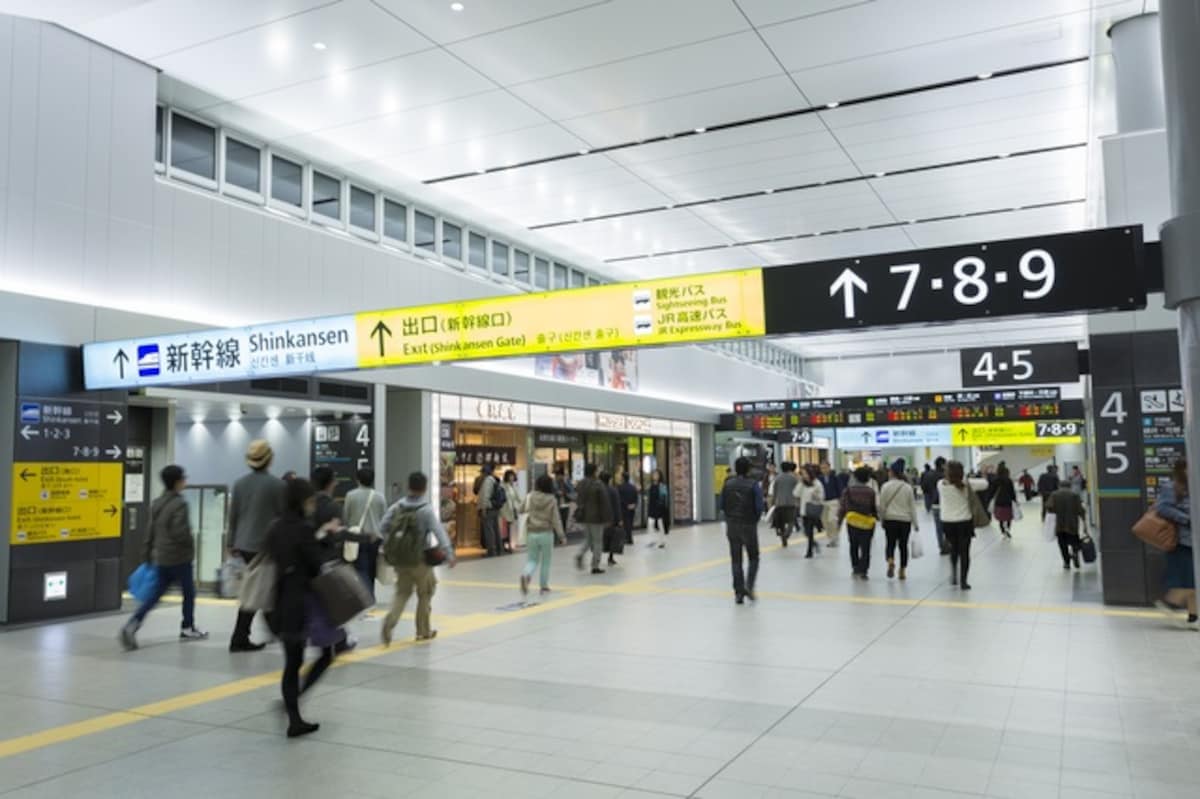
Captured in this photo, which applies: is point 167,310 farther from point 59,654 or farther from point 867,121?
point 867,121

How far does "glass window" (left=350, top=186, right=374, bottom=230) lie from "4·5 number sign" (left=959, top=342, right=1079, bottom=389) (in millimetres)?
10000

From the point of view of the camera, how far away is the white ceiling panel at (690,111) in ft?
37.1

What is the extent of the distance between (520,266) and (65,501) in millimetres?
10911

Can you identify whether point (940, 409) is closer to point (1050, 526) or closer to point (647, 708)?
point (1050, 526)

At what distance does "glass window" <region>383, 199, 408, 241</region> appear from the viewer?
15258 mm

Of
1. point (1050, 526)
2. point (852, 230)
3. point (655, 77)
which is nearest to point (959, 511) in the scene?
point (1050, 526)

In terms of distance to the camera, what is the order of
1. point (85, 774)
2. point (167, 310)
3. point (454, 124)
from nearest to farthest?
point (85, 774) → point (167, 310) → point (454, 124)

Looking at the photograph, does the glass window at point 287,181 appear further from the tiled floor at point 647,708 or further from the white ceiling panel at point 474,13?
the tiled floor at point 647,708

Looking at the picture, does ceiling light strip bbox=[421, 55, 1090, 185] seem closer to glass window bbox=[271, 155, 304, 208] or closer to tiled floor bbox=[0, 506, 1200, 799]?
glass window bbox=[271, 155, 304, 208]

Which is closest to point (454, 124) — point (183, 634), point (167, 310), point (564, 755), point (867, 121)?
point (167, 310)

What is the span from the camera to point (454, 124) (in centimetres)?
1220

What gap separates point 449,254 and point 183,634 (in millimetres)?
9929

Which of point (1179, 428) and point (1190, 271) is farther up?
point (1190, 271)

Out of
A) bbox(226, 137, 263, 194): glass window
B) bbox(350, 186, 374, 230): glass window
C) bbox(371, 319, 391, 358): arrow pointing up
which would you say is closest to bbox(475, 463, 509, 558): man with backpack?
bbox(350, 186, 374, 230): glass window
